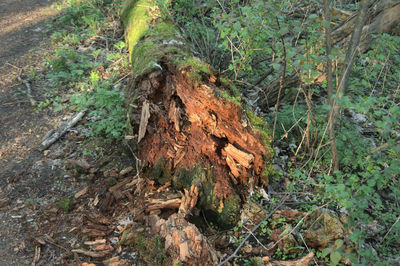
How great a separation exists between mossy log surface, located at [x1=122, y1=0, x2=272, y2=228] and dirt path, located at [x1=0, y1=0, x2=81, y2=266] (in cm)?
124

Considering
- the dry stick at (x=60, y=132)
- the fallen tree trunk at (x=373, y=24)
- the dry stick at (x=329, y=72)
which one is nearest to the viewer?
the dry stick at (x=329, y=72)

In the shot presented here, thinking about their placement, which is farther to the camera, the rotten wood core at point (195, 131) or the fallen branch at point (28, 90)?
the fallen branch at point (28, 90)

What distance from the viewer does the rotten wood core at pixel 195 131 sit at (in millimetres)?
3289

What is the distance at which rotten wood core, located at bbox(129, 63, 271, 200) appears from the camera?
3289mm

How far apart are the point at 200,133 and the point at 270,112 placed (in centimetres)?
174

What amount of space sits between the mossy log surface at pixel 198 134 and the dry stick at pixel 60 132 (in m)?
1.40

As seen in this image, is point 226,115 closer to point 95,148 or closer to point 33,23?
point 95,148

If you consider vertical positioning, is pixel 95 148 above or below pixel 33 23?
below

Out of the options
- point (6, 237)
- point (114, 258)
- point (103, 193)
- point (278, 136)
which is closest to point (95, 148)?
point (103, 193)

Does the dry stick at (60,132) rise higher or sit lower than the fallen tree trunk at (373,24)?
lower

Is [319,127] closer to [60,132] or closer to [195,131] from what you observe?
[195,131]

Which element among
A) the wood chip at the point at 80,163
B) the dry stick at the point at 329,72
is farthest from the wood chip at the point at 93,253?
the dry stick at the point at 329,72

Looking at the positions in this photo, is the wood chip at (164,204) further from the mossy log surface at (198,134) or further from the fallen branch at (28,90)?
the fallen branch at (28,90)

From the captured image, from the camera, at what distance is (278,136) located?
4320mm
